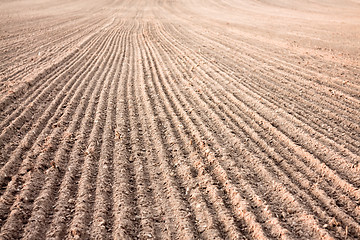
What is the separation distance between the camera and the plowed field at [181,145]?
337 centimetres

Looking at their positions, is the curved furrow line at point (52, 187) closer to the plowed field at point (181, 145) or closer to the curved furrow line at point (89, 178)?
the plowed field at point (181, 145)

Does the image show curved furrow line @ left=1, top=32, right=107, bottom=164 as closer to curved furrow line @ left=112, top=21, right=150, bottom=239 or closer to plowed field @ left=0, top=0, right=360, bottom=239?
plowed field @ left=0, top=0, right=360, bottom=239

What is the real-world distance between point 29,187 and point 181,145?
2.83m

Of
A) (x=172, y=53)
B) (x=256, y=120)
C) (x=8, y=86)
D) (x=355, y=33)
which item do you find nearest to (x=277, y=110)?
(x=256, y=120)

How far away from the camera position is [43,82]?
7773 mm

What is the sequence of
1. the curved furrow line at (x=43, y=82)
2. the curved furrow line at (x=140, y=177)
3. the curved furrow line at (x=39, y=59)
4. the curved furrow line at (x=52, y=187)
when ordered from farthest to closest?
1. the curved furrow line at (x=39, y=59)
2. the curved furrow line at (x=43, y=82)
3. the curved furrow line at (x=140, y=177)
4. the curved furrow line at (x=52, y=187)

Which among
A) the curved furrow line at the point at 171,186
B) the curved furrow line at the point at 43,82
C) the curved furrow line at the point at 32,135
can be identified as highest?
the curved furrow line at the point at 43,82

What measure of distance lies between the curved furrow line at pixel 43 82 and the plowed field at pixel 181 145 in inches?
2.1

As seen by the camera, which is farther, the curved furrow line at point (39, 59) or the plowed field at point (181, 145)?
the curved furrow line at point (39, 59)

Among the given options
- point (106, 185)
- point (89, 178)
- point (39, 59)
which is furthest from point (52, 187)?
point (39, 59)

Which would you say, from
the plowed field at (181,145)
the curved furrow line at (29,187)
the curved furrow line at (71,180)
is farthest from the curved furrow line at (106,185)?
the curved furrow line at (29,187)

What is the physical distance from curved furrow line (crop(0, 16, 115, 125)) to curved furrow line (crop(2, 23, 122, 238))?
1732 mm

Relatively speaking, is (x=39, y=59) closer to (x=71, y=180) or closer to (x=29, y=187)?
(x=29, y=187)

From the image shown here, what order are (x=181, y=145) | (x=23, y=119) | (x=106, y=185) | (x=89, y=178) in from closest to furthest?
(x=106, y=185) → (x=89, y=178) → (x=181, y=145) → (x=23, y=119)
